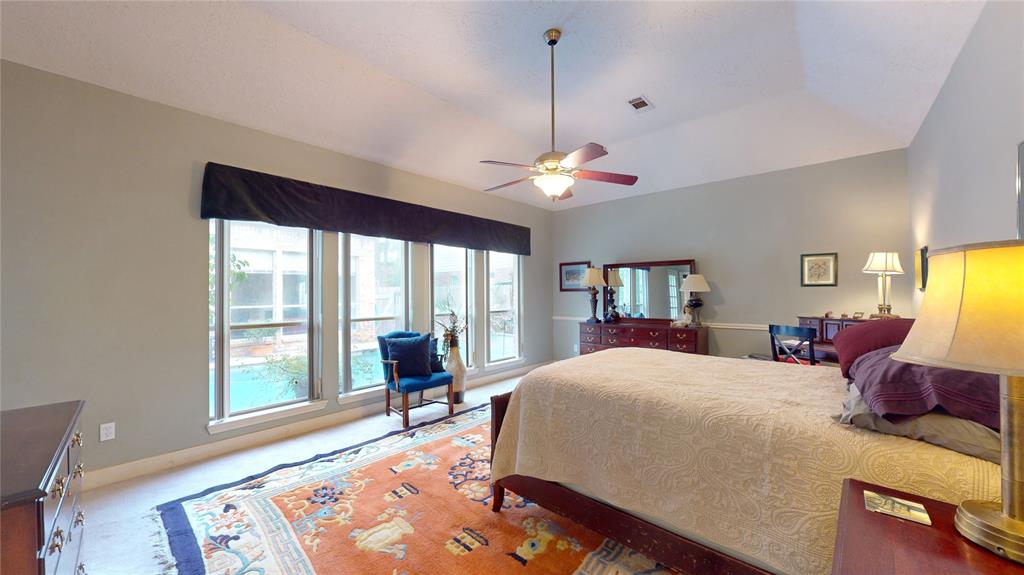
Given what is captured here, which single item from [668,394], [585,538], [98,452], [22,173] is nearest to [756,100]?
[668,394]

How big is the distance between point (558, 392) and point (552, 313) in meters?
4.54

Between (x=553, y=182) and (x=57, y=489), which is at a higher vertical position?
(x=553, y=182)

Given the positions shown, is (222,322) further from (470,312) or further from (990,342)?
(990,342)

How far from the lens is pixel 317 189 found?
3.69 m

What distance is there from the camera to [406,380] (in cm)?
385

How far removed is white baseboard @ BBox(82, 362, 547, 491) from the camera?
2.67m

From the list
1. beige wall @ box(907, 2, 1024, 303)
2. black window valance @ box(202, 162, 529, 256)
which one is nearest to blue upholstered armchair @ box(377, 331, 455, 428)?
black window valance @ box(202, 162, 529, 256)

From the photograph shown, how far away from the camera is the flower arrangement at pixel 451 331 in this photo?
14.3ft

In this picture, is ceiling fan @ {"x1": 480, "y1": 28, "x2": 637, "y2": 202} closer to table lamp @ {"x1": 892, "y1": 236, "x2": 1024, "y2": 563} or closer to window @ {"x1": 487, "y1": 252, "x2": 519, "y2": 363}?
table lamp @ {"x1": 892, "y1": 236, "x2": 1024, "y2": 563}

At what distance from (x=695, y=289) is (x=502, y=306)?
8.81 feet

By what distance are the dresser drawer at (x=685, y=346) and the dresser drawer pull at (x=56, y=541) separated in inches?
199

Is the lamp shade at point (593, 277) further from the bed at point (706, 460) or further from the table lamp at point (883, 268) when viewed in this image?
the bed at point (706, 460)

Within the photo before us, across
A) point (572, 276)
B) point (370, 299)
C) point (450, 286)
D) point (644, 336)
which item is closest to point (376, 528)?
point (370, 299)

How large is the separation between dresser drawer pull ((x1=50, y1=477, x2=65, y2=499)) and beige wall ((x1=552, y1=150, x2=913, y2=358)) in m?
5.51
